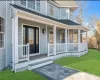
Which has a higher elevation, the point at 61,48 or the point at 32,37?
the point at 32,37

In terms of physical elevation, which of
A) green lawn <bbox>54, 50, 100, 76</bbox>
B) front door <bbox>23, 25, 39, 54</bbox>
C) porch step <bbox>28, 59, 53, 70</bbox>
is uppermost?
front door <bbox>23, 25, 39, 54</bbox>

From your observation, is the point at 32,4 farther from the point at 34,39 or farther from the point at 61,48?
the point at 61,48

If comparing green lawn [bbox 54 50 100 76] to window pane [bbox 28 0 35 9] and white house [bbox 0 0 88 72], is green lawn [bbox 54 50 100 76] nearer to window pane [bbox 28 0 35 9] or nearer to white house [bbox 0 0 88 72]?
white house [bbox 0 0 88 72]

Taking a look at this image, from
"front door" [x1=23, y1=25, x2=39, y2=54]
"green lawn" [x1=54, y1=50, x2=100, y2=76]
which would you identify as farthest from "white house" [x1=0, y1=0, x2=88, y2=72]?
"green lawn" [x1=54, y1=50, x2=100, y2=76]

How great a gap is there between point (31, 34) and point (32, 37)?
0.30 meters

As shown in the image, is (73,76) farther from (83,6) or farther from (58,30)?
(83,6)

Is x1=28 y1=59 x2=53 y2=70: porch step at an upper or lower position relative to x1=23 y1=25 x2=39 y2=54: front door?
lower

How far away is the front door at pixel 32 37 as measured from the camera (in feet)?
35.8

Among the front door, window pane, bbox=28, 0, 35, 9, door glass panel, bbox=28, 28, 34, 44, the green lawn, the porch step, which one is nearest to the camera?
the green lawn

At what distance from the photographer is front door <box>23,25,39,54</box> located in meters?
10.9

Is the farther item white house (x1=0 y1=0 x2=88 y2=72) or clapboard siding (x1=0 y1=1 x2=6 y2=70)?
white house (x1=0 y1=0 x2=88 y2=72)

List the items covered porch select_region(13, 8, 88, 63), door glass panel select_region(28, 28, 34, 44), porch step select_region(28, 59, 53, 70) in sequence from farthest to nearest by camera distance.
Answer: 1. door glass panel select_region(28, 28, 34, 44)
2. porch step select_region(28, 59, 53, 70)
3. covered porch select_region(13, 8, 88, 63)

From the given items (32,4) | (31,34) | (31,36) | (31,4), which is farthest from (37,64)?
(32,4)

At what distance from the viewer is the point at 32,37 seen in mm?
11836
